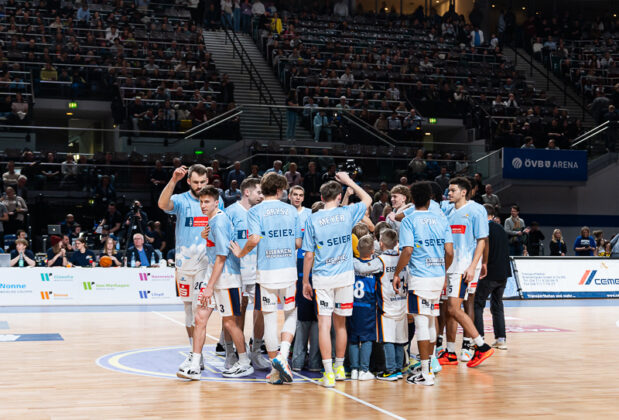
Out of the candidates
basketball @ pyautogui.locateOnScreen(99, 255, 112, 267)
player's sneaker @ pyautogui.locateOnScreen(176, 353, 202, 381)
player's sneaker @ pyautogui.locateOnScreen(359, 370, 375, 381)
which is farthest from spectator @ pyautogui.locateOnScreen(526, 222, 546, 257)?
player's sneaker @ pyautogui.locateOnScreen(176, 353, 202, 381)

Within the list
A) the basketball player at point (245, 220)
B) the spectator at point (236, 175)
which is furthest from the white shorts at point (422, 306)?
the spectator at point (236, 175)

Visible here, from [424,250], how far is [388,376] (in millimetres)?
1338

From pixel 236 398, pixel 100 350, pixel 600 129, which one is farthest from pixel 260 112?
pixel 236 398

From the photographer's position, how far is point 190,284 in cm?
825

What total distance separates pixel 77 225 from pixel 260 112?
259 inches

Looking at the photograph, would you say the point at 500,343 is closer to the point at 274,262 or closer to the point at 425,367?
the point at 425,367

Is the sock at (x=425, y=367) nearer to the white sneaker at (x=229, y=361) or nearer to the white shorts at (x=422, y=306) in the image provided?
the white shorts at (x=422, y=306)

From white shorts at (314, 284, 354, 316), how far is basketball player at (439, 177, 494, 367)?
154 centimetres

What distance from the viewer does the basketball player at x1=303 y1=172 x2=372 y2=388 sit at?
778 centimetres

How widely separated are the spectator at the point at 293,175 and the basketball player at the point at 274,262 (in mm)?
12311

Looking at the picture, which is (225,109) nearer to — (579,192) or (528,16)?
(579,192)

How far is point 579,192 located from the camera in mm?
26859

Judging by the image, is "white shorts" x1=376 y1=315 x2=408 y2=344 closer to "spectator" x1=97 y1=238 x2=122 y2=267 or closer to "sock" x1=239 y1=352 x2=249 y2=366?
"sock" x1=239 y1=352 x2=249 y2=366

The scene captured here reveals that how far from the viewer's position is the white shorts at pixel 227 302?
7930mm
